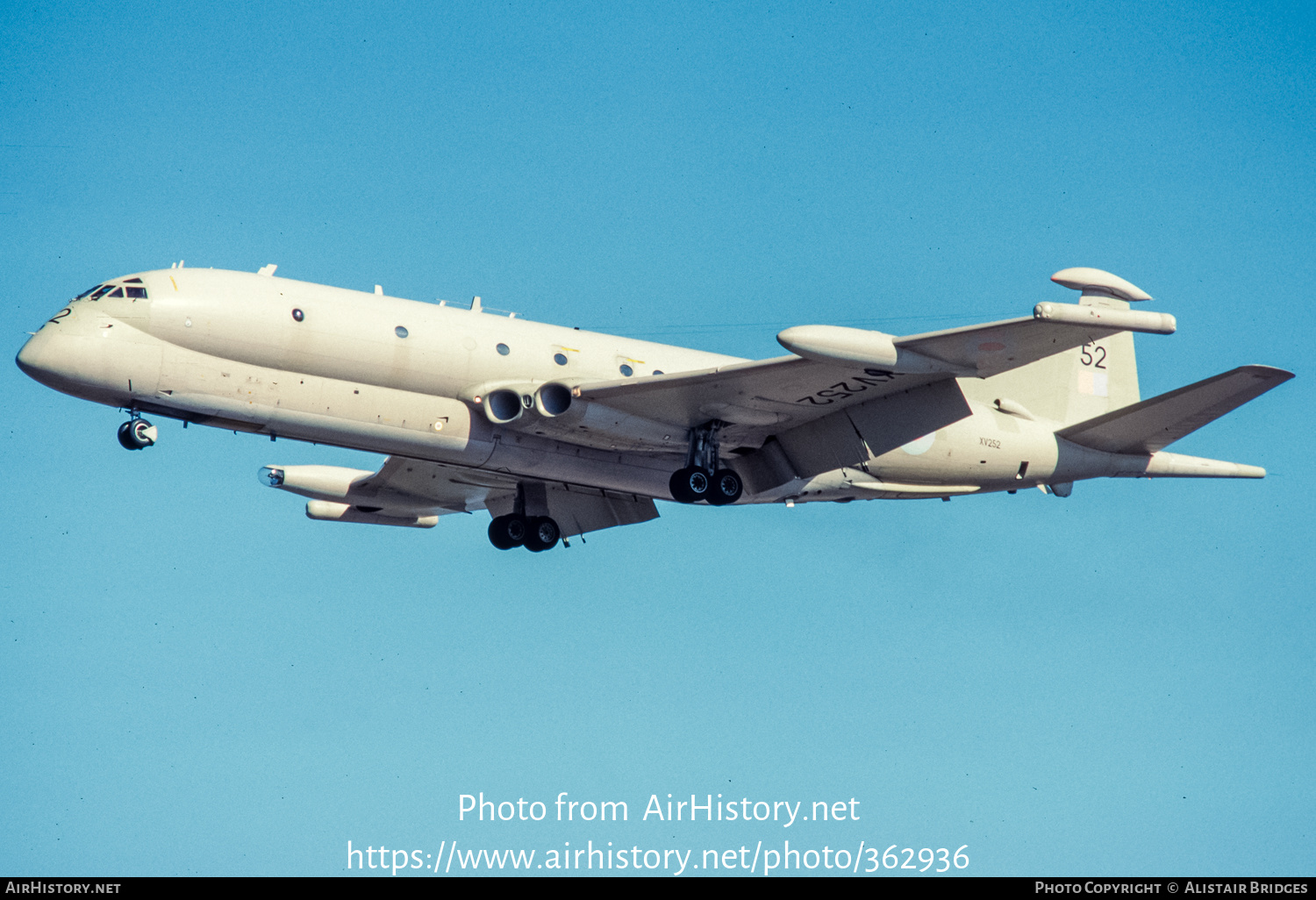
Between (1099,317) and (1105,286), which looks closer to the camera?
(1099,317)

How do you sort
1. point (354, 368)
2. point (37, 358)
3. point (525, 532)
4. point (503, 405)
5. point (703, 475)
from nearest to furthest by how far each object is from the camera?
point (37, 358) < point (354, 368) < point (503, 405) < point (703, 475) < point (525, 532)

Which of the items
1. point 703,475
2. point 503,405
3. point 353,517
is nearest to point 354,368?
point 503,405

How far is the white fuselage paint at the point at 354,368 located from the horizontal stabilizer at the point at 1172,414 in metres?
3.85

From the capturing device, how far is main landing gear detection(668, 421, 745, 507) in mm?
23344

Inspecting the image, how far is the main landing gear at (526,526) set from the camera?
2645 centimetres

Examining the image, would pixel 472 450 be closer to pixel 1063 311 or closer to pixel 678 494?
pixel 678 494

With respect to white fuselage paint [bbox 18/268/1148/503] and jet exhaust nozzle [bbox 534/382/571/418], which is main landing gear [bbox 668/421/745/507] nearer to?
white fuselage paint [bbox 18/268/1148/503]

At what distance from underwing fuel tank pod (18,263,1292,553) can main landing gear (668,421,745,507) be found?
0.10ft

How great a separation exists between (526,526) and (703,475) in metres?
4.43

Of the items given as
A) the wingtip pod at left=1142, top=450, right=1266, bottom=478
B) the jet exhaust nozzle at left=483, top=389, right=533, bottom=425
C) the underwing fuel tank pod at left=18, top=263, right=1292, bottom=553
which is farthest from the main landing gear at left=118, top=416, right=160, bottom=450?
the wingtip pod at left=1142, top=450, right=1266, bottom=478

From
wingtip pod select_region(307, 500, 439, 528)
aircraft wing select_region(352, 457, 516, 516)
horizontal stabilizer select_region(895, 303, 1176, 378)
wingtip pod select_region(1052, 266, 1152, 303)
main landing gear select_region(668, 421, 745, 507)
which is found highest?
wingtip pod select_region(1052, 266, 1152, 303)

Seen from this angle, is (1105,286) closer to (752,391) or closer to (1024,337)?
(1024,337)

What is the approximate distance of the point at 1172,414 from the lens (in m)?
24.2
